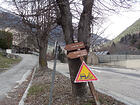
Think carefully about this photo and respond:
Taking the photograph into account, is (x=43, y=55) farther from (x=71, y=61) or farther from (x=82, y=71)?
(x=82, y=71)

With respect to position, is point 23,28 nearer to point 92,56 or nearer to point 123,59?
point 123,59

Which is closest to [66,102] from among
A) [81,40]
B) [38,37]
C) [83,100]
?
[83,100]

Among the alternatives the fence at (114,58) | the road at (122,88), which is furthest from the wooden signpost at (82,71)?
the fence at (114,58)

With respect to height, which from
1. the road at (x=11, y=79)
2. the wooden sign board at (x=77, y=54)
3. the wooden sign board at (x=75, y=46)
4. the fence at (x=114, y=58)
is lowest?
the road at (x=11, y=79)

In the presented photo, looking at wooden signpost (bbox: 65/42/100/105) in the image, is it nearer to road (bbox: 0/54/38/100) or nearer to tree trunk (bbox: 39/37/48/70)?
road (bbox: 0/54/38/100)

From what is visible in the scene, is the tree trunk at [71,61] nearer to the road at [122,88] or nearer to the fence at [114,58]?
the road at [122,88]

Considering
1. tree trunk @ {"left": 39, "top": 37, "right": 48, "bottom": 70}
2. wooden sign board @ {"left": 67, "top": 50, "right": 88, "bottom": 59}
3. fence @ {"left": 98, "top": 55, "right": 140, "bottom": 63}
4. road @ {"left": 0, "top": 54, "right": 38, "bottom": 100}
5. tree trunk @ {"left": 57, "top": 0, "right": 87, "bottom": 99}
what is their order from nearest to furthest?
wooden sign board @ {"left": 67, "top": 50, "right": 88, "bottom": 59} → tree trunk @ {"left": 57, "top": 0, "right": 87, "bottom": 99} → road @ {"left": 0, "top": 54, "right": 38, "bottom": 100} → tree trunk @ {"left": 39, "top": 37, "right": 48, "bottom": 70} → fence @ {"left": 98, "top": 55, "right": 140, "bottom": 63}

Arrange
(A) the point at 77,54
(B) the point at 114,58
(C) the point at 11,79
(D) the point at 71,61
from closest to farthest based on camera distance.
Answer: (A) the point at 77,54 → (D) the point at 71,61 → (C) the point at 11,79 → (B) the point at 114,58

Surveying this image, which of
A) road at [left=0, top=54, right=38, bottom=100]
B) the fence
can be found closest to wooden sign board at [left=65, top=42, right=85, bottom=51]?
road at [left=0, top=54, right=38, bottom=100]

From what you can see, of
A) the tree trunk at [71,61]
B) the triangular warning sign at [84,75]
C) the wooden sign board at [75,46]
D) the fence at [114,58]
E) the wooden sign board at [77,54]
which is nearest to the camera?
the triangular warning sign at [84,75]

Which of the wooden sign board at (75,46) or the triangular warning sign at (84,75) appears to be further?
the wooden sign board at (75,46)

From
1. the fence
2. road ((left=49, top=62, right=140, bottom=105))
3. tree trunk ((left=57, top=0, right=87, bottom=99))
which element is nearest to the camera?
tree trunk ((left=57, top=0, right=87, bottom=99))

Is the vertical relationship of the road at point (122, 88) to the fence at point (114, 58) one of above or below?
below

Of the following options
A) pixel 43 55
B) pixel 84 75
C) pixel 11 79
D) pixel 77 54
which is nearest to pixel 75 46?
pixel 77 54
